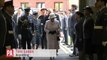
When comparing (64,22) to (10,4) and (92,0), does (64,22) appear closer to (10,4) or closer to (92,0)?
(92,0)

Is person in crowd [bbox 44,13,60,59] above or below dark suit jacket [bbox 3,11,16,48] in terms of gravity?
below

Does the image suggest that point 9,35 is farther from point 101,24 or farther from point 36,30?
point 36,30

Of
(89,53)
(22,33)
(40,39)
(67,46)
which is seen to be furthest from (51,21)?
(67,46)

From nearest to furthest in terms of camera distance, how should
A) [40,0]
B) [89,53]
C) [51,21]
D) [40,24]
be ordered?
[89,53]
[51,21]
[40,24]
[40,0]

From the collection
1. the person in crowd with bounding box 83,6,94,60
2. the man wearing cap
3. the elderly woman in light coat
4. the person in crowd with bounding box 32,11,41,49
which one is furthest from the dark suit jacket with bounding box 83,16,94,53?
the person in crowd with bounding box 32,11,41,49

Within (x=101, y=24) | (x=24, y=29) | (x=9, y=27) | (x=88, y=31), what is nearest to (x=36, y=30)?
(x=24, y=29)

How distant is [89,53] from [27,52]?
1828mm

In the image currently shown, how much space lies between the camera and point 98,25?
6.98 metres

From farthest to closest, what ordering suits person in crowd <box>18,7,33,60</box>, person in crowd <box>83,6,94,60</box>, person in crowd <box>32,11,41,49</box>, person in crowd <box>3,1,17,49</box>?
person in crowd <box>32,11,41,49</box> < person in crowd <box>18,7,33,60</box> < person in crowd <box>83,6,94,60</box> < person in crowd <box>3,1,17,49</box>

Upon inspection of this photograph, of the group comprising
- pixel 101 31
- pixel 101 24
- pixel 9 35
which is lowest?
pixel 9 35

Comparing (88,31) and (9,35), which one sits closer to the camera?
(9,35)

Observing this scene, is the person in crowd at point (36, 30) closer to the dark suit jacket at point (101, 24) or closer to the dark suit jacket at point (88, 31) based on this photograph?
the dark suit jacket at point (88, 31)

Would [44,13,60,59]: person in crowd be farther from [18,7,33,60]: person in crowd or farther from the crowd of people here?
[18,7,33,60]: person in crowd

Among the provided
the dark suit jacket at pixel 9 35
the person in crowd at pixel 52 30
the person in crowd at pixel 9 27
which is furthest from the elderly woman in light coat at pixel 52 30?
the dark suit jacket at pixel 9 35
